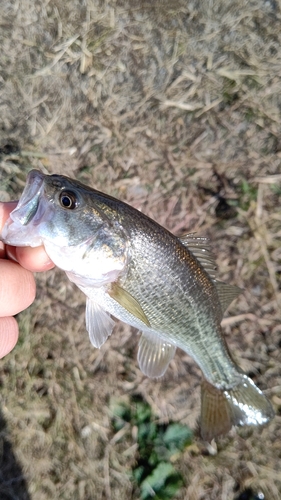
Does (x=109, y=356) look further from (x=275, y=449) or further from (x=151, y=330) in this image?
(x=275, y=449)

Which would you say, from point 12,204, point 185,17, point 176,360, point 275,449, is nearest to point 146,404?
point 176,360

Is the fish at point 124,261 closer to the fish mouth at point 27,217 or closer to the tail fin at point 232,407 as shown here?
the fish mouth at point 27,217

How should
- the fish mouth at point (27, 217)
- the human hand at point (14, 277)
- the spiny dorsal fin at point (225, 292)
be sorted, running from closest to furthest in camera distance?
1. the fish mouth at point (27, 217)
2. the human hand at point (14, 277)
3. the spiny dorsal fin at point (225, 292)

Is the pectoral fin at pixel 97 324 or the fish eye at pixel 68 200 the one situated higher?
the fish eye at pixel 68 200

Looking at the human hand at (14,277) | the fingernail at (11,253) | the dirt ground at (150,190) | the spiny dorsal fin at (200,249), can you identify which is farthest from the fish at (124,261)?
the dirt ground at (150,190)

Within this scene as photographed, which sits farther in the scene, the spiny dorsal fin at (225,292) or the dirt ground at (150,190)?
the dirt ground at (150,190)

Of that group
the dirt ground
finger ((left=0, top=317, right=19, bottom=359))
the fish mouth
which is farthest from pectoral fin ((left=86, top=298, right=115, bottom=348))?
the dirt ground

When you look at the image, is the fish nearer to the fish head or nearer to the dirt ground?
the fish head
